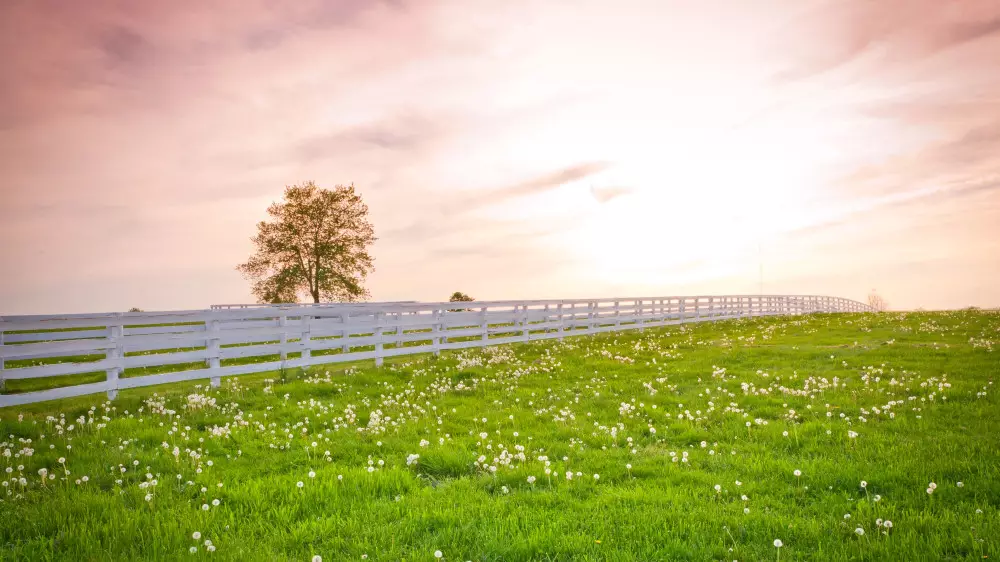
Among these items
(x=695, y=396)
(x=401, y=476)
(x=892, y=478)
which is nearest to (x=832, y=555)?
(x=892, y=478)

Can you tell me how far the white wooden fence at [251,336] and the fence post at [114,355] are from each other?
0.07 feet

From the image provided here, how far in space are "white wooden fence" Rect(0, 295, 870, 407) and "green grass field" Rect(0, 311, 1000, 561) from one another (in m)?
0.88

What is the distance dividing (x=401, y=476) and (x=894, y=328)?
28691 millimetres

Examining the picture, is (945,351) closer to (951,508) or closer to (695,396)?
(695,396)

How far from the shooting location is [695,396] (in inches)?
458

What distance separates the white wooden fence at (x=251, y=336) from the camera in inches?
440

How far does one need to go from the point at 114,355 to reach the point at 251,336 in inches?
133

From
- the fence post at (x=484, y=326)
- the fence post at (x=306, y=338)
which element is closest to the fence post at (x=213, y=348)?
the fence post at (x=306, y=338)

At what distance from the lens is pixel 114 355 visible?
11.8m

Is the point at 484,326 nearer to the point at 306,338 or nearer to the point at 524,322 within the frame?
the point at 524,322

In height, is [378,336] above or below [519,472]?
above

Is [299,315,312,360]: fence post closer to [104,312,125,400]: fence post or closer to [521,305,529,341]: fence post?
[104,312,125,400]: fence post

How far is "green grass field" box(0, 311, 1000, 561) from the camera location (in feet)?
16.2

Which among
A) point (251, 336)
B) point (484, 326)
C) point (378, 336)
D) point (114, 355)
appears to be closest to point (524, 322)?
point (484, 326)
